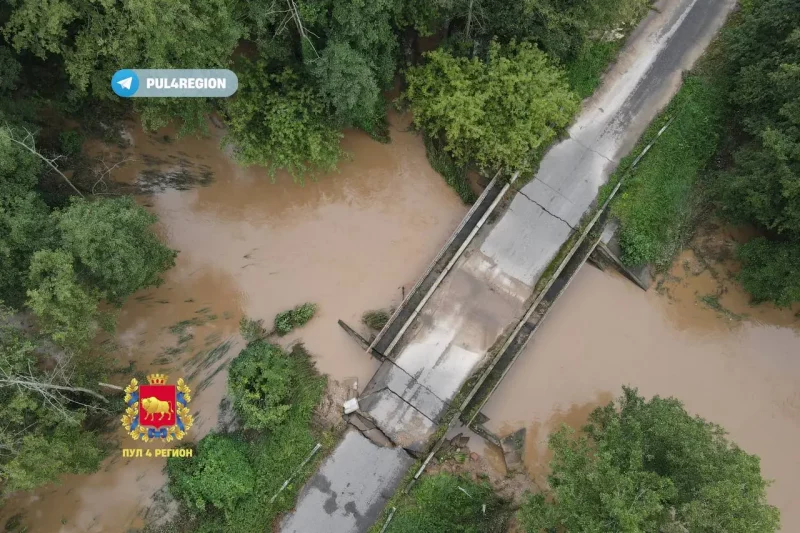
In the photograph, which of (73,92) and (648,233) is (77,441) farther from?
(648,233)

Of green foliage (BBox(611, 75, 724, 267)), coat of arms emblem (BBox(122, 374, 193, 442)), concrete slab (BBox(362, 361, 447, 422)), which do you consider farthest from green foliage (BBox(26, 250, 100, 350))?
green foliage (BBox(611, 75, 724, 267))

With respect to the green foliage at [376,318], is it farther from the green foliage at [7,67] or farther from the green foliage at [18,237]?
the green foliage at [7,67]

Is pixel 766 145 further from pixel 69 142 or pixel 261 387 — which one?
pixel 69 142

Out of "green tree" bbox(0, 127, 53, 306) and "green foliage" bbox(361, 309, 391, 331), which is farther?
"green foliage" bbox(361, 309, 391, 331)

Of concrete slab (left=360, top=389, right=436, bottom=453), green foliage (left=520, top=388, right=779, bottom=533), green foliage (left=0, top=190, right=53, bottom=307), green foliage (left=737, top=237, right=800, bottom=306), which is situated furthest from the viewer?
concrete slab (left=360, top=389, right=436, bottom=453)

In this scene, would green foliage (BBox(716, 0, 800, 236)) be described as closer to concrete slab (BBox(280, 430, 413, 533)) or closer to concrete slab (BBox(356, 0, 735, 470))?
concrete slab (BBox(356, 0, 735, 470))

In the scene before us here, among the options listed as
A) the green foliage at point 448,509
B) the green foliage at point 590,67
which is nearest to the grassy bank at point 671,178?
the green foliage at point 590,67

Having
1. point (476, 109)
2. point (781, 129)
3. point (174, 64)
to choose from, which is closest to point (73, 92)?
point (174, 64)
